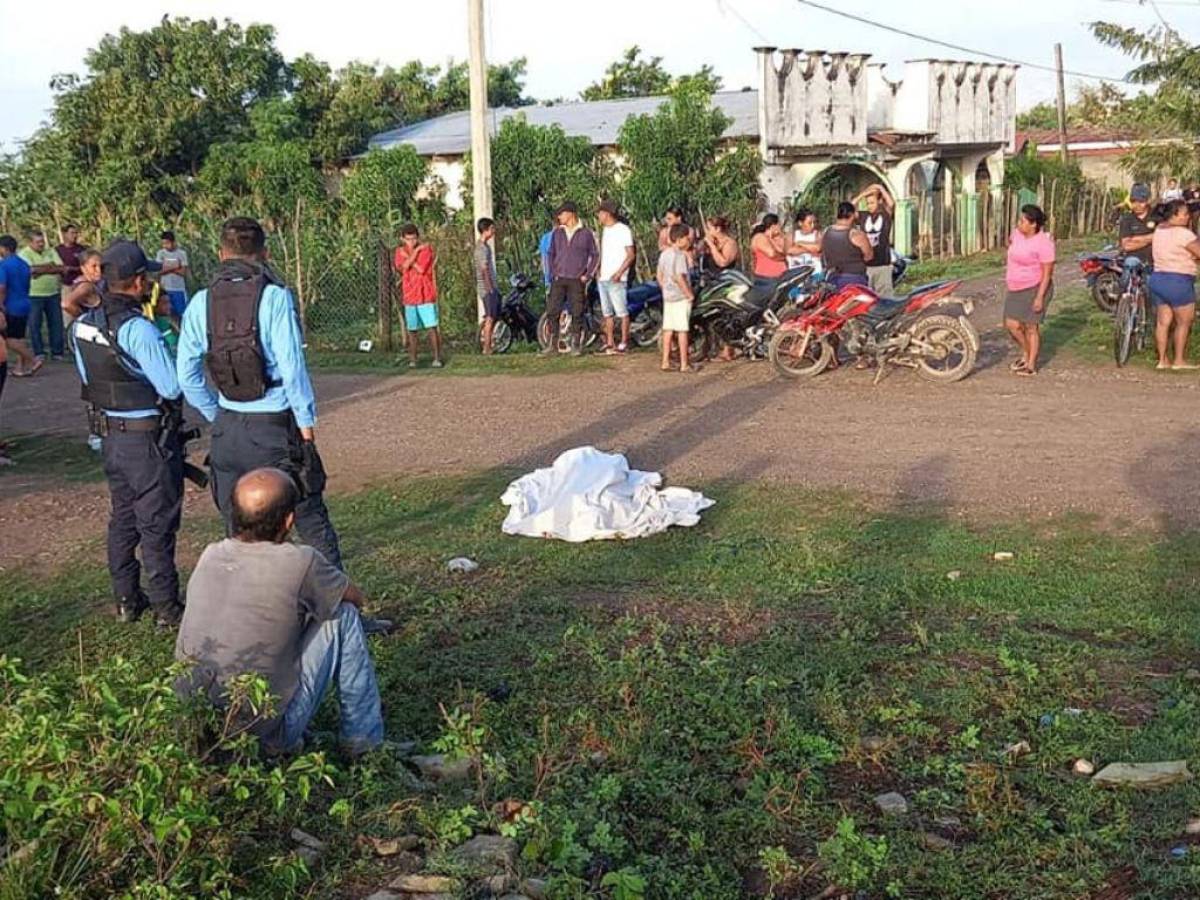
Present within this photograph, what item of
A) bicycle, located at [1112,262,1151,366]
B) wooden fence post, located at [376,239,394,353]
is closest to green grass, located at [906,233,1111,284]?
bicycle, located at [1112,262,1151,366]

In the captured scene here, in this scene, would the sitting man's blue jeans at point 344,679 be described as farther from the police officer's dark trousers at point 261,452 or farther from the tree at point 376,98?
the tree at point 376,98

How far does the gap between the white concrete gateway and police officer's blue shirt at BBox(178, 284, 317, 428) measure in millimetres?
22312

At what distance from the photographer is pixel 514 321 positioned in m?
16.9

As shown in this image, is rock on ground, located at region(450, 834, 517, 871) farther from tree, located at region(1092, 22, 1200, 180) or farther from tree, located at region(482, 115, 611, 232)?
tree, located at region(482, 115, 611, 232)

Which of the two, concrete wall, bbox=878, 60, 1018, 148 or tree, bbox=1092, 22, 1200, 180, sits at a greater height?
concrete wall, bbox=878, 60, 1018, 148

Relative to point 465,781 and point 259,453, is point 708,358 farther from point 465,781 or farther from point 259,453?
point 465,781

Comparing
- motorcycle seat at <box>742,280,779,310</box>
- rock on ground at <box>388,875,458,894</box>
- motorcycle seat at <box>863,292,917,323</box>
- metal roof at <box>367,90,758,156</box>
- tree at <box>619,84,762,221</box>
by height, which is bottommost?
rock on ground at <box>388,875,458,894</box>

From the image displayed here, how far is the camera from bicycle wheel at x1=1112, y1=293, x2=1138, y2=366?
1309 cm

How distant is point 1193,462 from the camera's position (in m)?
9.02

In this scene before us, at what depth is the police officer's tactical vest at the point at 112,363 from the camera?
628 centimetres

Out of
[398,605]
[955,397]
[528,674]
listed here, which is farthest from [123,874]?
[955,397]

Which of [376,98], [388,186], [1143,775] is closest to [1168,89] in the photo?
[1143,775]

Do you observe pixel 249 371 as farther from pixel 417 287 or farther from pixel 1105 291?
pixel 1105 291

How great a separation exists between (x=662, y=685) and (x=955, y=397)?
283 inches
